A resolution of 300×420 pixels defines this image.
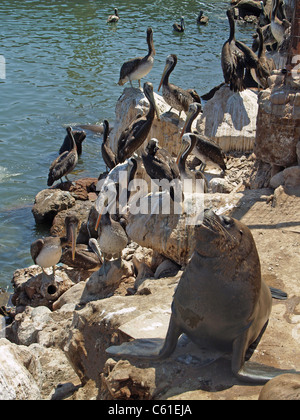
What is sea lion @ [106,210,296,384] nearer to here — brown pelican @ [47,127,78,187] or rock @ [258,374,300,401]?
rock @ [258,374,300,401]

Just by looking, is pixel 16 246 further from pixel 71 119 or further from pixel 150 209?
pixel 71 119

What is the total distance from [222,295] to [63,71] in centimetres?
1705

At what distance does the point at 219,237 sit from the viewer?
3.81 meters

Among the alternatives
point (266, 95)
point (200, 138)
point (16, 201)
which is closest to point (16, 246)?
point (16, 201)

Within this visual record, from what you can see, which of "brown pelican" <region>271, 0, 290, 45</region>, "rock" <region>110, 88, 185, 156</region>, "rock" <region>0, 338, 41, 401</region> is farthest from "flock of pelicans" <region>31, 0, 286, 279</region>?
"rock" <region>0, 338, 41, 401</region>

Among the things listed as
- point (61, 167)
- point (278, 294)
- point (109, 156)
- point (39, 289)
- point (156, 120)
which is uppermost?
point (156, 120)

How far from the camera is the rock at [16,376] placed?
454 cm

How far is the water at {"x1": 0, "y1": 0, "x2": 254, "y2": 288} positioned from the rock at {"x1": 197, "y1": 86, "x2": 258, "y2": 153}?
3.48 metres

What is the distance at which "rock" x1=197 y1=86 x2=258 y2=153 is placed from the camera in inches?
430

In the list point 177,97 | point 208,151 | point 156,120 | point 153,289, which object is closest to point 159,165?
point 208,151

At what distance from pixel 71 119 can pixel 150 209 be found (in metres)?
9.70

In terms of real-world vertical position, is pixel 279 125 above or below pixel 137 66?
below

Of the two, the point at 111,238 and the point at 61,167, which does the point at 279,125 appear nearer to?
the point at 111,238
